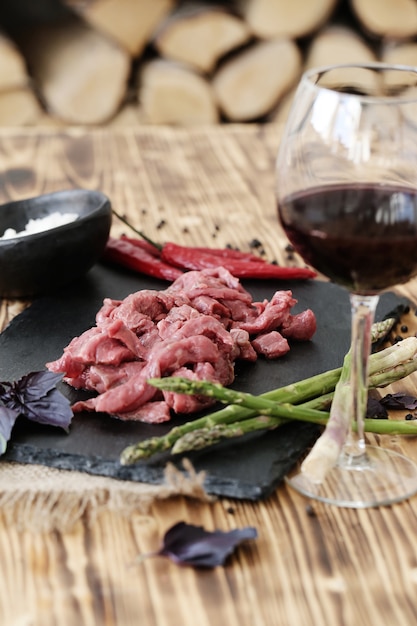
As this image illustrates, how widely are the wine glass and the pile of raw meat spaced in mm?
348

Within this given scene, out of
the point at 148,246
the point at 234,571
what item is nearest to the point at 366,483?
the point at 234,571

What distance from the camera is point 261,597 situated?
1368 mm

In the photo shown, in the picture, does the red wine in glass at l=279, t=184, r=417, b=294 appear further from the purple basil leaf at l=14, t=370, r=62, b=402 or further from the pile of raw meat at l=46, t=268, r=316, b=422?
the purple basil leaf at l=14, t=370, r=62, b=402

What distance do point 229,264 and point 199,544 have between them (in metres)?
1.30

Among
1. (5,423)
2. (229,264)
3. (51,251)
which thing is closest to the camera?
(5,423)

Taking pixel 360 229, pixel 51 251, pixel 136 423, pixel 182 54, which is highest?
pixel 360 229

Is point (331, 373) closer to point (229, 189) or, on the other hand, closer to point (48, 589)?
point (48, 589)

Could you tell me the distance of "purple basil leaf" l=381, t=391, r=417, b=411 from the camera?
6.35 feet

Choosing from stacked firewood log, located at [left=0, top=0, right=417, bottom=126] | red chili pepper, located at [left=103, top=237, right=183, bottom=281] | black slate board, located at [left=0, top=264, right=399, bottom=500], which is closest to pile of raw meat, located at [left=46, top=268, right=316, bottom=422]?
black slate board, located at [left=0, top=264, right=399, bottom=500]

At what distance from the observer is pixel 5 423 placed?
174cm

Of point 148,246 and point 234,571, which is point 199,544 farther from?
point 148,246

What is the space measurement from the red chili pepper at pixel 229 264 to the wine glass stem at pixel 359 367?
98 centimetres

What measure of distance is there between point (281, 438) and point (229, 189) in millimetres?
1891

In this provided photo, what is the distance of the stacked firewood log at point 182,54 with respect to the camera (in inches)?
186
